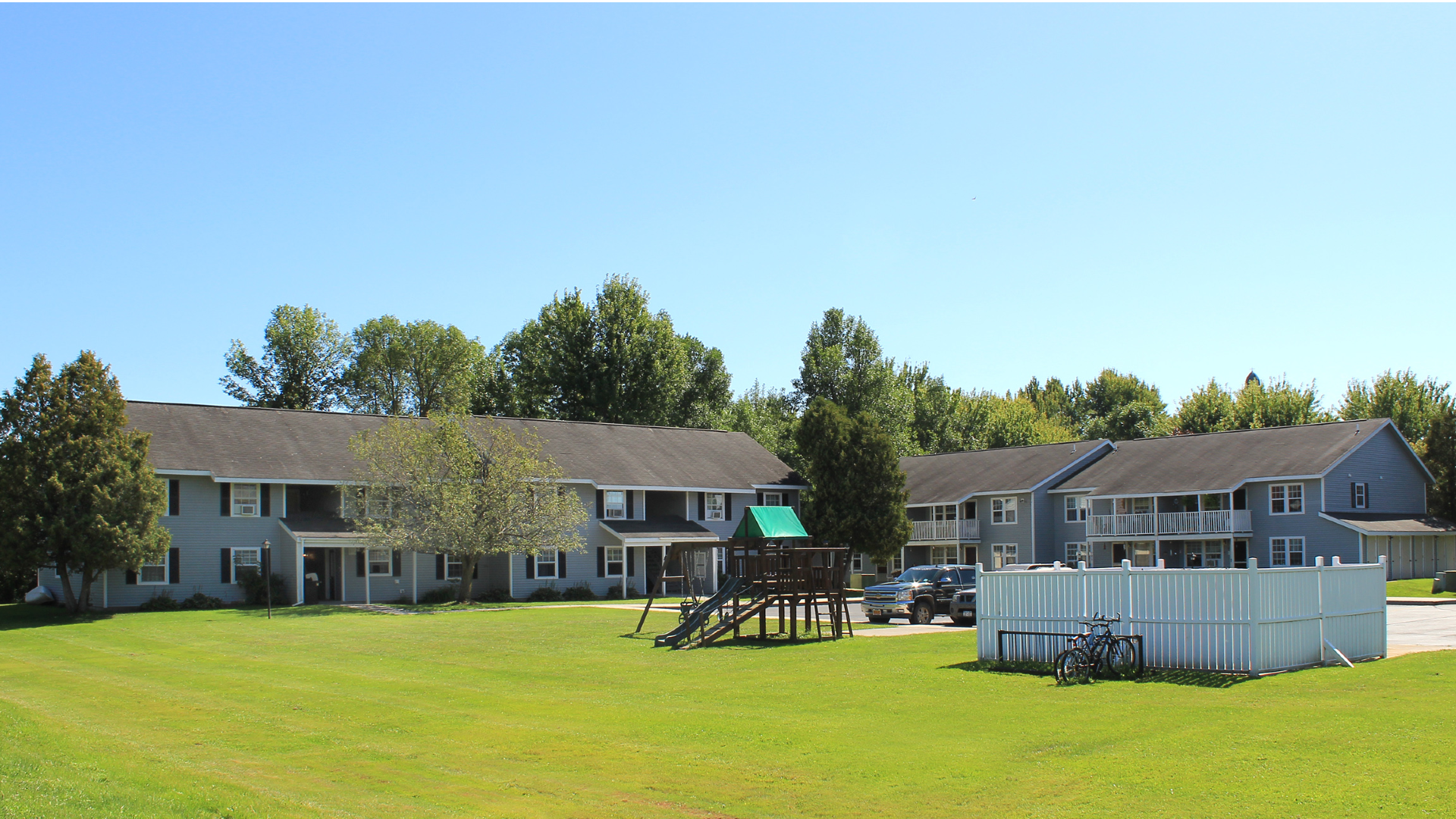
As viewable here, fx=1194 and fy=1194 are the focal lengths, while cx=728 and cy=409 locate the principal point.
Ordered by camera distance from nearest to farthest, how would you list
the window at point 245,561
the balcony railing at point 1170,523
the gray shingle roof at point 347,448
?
the window at point 245,561 → the gray shingle roof at point 347,448 → the balcony railing at point 1170,523

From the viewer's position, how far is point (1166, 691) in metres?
17.8

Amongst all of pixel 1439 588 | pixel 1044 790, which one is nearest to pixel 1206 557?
pixel 1439 588

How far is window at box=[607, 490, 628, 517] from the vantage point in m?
52.3

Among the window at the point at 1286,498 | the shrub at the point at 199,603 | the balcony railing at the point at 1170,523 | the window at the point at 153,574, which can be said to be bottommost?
the shrub at the point at 199,603

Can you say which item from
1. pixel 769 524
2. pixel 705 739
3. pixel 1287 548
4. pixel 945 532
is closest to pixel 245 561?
pixel 769 524

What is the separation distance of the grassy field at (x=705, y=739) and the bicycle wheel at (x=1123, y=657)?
80cm

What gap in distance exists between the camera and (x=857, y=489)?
5350 cm

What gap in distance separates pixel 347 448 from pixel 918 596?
2544 centimetres

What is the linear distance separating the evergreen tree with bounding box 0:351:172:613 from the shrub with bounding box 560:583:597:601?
16065mm

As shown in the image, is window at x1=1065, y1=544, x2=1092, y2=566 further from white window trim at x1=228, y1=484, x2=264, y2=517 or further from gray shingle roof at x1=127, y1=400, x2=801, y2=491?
white window trim at x1=228, y1=484, x2=264, y2=517

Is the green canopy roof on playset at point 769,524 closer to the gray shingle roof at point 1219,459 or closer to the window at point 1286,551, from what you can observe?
the gray shingle roof at point 1219,459

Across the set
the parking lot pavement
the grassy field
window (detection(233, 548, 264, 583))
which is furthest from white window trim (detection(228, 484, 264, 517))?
the parking lot pavement

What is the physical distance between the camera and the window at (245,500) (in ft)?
144

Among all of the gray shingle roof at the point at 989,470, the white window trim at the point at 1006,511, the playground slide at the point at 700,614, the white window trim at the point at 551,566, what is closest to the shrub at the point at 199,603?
the white window trim at the point at 551,566
